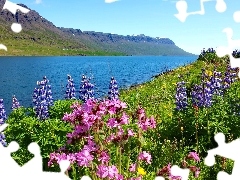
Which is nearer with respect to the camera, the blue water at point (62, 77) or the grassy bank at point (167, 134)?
the grassy bank at point (167, 134)

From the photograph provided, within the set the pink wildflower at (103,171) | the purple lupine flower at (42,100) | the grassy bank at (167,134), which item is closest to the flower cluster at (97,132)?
the pink wildflower at (103,171)

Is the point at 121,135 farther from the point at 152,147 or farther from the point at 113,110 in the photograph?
the point at 152,147

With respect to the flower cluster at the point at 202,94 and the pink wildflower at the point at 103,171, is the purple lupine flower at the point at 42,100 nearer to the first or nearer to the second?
the flower cluster at the point at 202,94

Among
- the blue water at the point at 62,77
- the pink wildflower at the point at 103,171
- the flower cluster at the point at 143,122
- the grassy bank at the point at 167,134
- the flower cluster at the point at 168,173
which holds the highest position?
the flower cluster at the point at 143,122

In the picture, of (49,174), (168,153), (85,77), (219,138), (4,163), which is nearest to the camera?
(49,174)

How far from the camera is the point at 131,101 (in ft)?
37.3

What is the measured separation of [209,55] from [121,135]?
23.8m

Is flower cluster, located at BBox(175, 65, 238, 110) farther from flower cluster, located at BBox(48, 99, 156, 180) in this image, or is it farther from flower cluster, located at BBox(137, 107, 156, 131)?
flower cluster, located at BBox(48, 99, 156, 180)

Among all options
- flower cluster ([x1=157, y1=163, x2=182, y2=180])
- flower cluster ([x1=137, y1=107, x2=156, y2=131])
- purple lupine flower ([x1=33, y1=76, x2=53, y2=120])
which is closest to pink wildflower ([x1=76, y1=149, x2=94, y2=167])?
flower cluster ([x1=137, y1=107, x2=156, y2=131])

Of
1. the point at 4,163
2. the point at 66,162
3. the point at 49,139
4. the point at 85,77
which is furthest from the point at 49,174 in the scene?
the point at 85,77

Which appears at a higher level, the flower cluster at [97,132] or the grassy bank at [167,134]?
the flower cluster at [97,132]

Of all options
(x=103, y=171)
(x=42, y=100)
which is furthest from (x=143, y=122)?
(x=42, y=100)

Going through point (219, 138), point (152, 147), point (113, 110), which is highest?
point (113, 110)

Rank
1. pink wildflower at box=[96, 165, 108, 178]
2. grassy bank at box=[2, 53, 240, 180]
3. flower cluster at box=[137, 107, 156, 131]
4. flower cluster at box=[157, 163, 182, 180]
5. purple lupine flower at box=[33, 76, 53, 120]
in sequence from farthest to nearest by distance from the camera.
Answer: purple lupine flower at box=[33, 76, 53, 120], grassy bank at box=[2, 53, 240, 180], flower cluster at box=[157, 163, 182, 180], flower cluster at box=[137, 107, 156, 131], pink wildflower at box=[96, 165, 108, 178]
